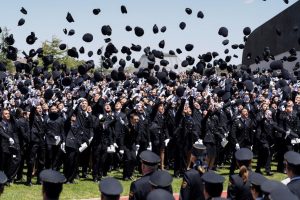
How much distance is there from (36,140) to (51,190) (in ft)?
27.5

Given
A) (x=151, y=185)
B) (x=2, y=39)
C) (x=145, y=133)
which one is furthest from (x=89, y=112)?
(x=2, y=39)

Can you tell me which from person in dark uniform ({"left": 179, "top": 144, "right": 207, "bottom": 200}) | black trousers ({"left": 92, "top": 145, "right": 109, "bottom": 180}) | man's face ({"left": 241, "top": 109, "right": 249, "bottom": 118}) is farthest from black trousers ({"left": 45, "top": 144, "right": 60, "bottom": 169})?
person in dark uniform ({"left": 179, "top": 144, "right": 207, "bottom": 200})

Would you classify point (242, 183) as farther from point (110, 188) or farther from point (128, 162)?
point (128, 162)

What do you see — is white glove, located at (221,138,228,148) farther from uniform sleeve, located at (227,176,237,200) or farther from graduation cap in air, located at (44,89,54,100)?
uniform sleeve, located at (227,176,237,200)

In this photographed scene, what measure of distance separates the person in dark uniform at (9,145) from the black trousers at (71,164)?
1155 millimetres

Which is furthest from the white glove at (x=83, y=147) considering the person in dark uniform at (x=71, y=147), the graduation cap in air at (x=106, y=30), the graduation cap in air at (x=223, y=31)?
the graduation cap in air at (x=223, y=31)

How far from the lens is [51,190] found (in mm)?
4586

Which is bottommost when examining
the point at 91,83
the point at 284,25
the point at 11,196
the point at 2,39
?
the point at 11,196

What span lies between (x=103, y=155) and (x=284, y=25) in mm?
41620

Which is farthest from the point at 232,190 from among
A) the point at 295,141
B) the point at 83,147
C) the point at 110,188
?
the point at 295,141

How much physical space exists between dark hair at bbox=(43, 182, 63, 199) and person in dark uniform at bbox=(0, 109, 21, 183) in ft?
25.2

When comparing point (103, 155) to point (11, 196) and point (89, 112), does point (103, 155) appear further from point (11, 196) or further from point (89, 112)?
point (11, 196)

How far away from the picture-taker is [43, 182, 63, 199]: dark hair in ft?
14.9

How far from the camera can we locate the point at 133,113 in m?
14.0
